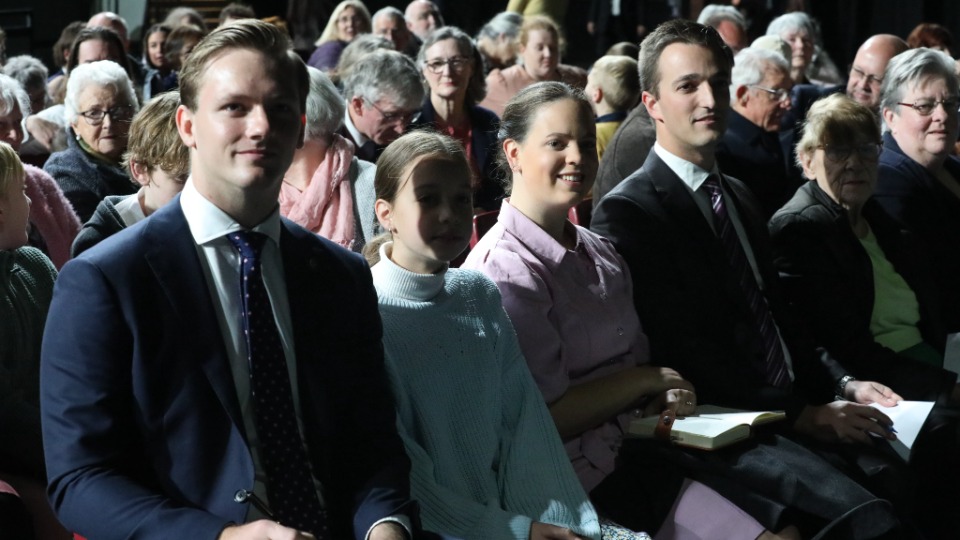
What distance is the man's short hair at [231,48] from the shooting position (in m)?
2.10

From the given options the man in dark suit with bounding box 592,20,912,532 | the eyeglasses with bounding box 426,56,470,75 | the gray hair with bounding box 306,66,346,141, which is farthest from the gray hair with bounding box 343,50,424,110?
the man in dark suit with bounding box 592,20,912,532

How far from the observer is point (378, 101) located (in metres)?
4.82

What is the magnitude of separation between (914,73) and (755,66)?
1365mm

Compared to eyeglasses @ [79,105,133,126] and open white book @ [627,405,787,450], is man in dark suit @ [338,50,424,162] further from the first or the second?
open white book @ [627,405,787,450]

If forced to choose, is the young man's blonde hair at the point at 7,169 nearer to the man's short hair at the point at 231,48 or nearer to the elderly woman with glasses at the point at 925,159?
the man's short hair at the point at 231,48

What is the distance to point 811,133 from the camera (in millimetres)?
3941

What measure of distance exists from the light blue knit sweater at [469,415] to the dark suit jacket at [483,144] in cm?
225

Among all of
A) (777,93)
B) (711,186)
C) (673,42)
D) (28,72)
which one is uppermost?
(673,42)

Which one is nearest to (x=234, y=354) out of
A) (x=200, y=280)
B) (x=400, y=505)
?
(x=200, y=280)

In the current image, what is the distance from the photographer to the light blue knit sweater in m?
2.48

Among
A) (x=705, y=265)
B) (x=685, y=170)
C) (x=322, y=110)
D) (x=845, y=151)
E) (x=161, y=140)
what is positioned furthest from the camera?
(x=322, y=110)

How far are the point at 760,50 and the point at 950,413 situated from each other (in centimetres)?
252

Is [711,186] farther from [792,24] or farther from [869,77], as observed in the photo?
[792,24]

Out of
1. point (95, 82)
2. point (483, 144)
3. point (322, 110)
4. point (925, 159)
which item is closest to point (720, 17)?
point (483, 144)
